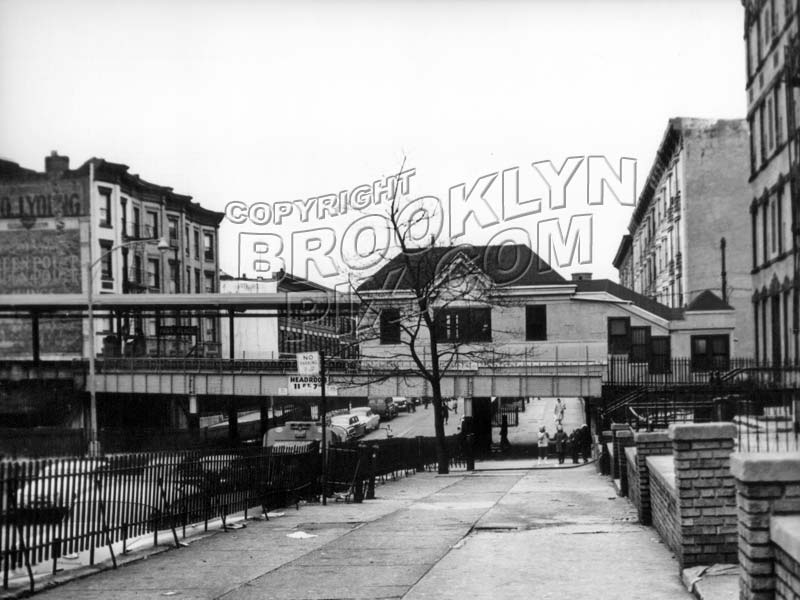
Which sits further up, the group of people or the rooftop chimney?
the rooftop chimney

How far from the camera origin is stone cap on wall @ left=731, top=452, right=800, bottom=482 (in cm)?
629

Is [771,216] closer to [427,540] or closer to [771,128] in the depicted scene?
[771,128]

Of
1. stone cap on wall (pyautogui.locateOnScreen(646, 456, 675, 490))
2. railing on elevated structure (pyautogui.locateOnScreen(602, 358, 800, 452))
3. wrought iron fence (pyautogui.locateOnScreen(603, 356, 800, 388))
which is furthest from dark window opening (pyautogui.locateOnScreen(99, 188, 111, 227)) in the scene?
stone cap on wall (pyautogui.locateOnScreen(646, 456, 675, 490))

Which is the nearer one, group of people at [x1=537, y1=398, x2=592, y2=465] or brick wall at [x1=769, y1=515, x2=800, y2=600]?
brick wall at [x1=769, y1=515, x2=800, y2=600]

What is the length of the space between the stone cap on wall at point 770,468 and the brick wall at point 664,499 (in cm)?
461

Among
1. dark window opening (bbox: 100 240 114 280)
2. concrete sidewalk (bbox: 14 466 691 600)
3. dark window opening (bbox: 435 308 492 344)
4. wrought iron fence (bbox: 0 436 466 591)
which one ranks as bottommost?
concrete sidewalk (bbox: 14 466 691 600)

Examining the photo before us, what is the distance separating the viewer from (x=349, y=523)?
17797mm

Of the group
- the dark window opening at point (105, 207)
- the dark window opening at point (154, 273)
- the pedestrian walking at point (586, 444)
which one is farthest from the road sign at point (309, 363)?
the dark window opening at point (154, 273)

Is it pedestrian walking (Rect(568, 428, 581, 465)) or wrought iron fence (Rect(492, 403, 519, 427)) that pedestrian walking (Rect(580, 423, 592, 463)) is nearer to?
pedestrian walking (Rect(568, 428, 581, 465))

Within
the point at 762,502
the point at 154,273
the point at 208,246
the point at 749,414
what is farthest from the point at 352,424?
the point at 762,502

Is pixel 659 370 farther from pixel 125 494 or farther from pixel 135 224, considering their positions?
pixel 125 494

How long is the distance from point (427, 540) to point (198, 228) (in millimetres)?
69547

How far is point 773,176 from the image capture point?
31.5 meters

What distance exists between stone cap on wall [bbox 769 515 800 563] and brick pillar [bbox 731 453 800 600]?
0.08 meters
